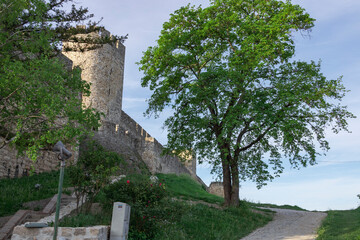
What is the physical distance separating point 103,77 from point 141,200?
1926 centimetres

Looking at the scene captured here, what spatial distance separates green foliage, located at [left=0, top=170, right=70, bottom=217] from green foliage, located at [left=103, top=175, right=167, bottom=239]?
2.55 meters


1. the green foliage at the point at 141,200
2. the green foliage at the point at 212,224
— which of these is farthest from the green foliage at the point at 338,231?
the green foliage at the point at 141,200

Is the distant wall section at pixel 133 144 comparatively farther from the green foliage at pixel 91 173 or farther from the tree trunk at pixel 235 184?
the green foliage at pixel 91 173

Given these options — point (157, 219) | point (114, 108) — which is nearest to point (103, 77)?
point (114, 108)

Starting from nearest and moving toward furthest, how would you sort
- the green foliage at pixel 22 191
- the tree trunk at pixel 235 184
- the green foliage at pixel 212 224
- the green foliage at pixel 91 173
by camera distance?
the green foliage at pixel 212 224 < the green foliage at pixel 91 173 < the green foliage at pixel 22 191 < the tree trunk at pixel 235 184

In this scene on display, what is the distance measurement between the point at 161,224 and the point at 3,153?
10306 mm

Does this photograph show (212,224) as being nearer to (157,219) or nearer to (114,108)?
→ (157,219)

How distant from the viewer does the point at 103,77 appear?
2950cm

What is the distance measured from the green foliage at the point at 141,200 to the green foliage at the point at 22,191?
2.55 metres

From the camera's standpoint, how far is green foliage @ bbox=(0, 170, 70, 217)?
548 inches

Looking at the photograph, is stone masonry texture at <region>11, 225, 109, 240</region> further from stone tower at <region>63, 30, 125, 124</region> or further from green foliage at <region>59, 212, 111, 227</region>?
stone tower at <region>63, 30, 125, 124</region>

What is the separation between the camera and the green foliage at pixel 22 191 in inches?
548

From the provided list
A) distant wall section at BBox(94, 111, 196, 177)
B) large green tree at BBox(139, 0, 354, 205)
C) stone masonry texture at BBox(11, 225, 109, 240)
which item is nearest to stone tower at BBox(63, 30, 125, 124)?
distant wall section at BBox(94, 111, 196, 177)

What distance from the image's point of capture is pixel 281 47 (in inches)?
666
